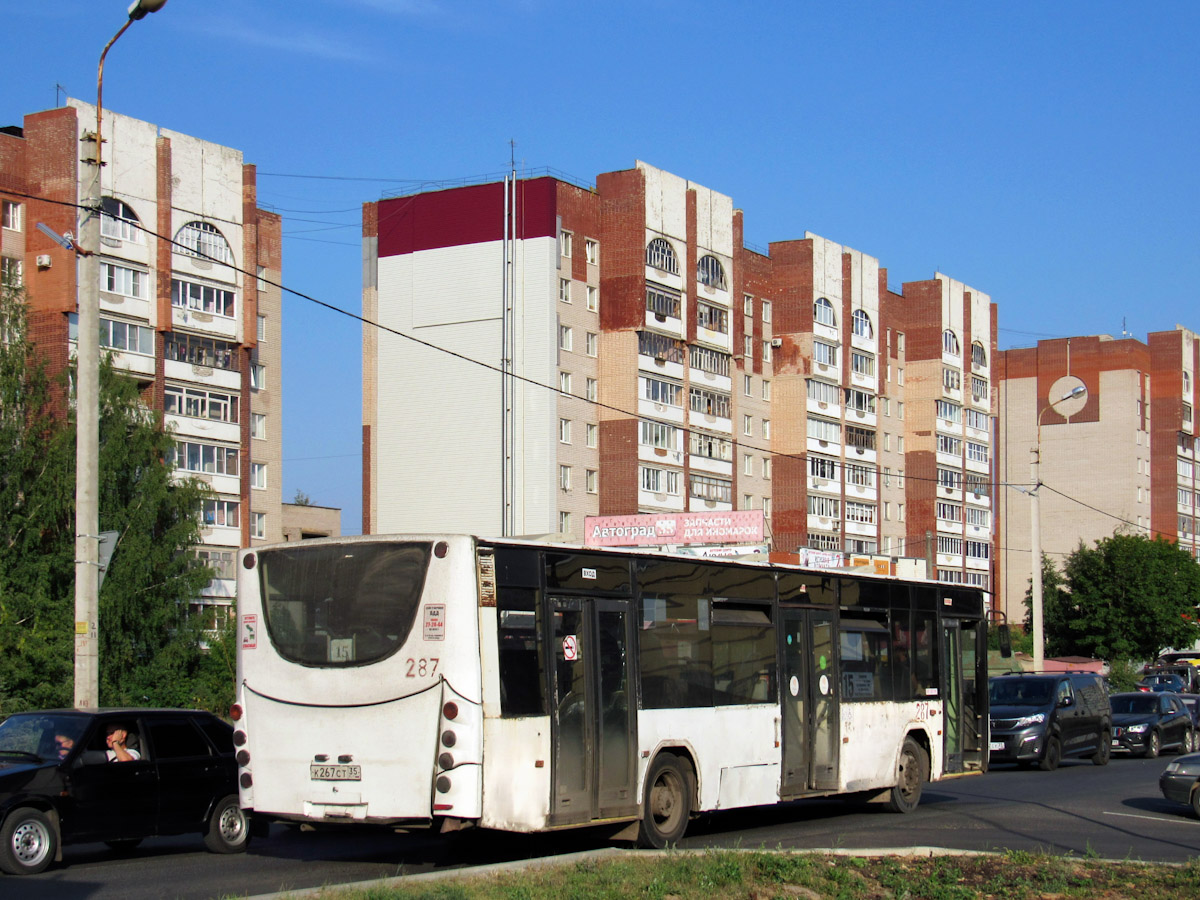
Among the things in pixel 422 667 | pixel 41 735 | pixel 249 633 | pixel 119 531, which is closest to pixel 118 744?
pixel 41 735

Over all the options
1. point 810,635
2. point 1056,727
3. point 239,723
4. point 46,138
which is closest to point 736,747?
point 810,635

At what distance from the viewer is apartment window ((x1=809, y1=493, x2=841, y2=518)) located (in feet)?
262

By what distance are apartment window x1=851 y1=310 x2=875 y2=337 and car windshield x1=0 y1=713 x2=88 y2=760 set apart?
73.2m

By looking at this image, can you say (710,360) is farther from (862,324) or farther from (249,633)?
(249,633)

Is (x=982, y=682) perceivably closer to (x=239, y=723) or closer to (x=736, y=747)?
(x=736, y=747)

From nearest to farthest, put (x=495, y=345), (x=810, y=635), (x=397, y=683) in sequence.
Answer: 1. (x=397, y=683)
2. (x=810, y=635)
3. (x=495, y=345)

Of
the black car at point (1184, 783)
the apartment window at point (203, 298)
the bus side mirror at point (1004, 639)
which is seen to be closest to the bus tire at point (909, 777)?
the bus side mirror at point (1004, 639)

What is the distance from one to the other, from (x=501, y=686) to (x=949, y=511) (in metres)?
82.8

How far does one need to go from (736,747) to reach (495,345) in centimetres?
5131

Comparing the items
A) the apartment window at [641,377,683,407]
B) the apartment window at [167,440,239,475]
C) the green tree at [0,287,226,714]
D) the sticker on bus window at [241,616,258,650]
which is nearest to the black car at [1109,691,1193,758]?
the sticker on bus window at [241,616,258,650]

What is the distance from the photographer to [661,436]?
2719 inches

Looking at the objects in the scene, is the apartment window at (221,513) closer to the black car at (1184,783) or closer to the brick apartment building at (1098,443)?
the black car at (1184,783)

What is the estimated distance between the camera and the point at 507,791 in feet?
38.4

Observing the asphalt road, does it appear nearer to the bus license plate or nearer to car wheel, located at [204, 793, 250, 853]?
car wheel, located at [204, 793, 250, 853]
